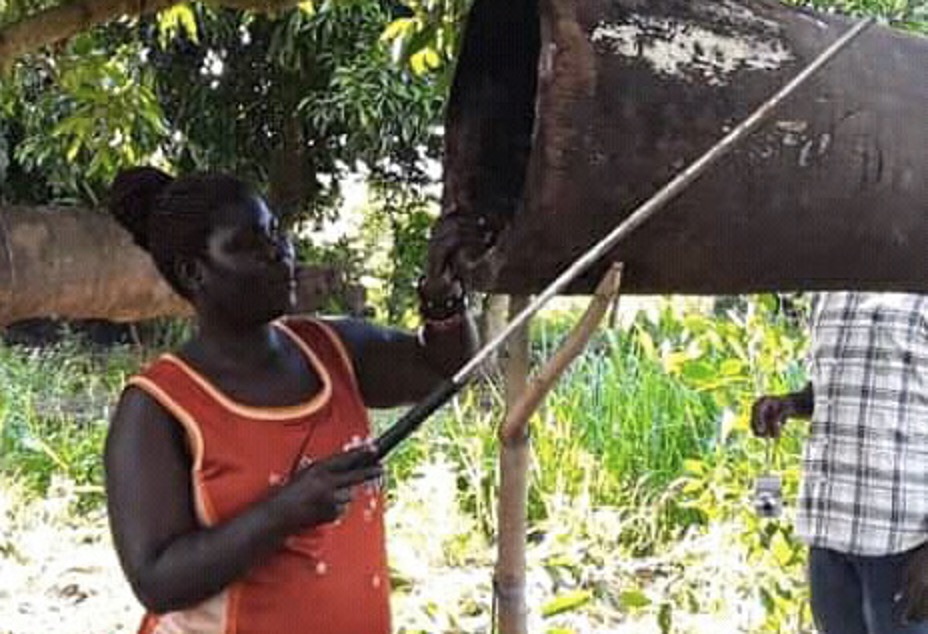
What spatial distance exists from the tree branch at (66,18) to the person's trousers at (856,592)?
1343 mm

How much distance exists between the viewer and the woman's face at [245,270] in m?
1.76

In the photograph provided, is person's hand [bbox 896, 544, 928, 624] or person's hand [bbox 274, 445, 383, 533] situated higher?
person's hand [bbox 274, 445, 383, 533]

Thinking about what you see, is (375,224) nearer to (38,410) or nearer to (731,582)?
(38,410)

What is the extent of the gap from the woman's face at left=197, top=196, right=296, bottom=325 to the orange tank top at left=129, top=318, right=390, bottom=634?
8 centimetres

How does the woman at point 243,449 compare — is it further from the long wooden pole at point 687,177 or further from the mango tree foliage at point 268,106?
the mango tree foliage at point 268,106

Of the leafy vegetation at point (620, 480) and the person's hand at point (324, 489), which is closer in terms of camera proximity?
the person's hand at point (324, 489)

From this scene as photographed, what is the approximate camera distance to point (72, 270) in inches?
119

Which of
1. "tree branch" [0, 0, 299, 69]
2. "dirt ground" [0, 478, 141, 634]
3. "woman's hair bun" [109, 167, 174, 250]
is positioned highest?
"tree branch" [0, 0, 299, 69]

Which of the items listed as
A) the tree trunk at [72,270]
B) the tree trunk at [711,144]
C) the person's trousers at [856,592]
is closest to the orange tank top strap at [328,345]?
the tree trunk at [711,144]

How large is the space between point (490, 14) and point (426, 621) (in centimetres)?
300

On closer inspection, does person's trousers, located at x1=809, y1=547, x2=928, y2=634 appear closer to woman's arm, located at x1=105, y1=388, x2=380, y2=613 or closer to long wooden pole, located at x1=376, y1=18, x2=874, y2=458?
woman's arm, located at x1=105, y1=388, x2=380, y2=613

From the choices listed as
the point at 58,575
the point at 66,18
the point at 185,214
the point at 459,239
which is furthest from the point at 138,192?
the point at 58,575

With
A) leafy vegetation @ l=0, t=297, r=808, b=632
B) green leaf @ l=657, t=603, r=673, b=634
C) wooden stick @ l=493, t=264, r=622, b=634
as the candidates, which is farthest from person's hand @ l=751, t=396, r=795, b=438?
wooden stick @ l=493, t=264, r=622, b=634

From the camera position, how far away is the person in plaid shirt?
9.39 feet
